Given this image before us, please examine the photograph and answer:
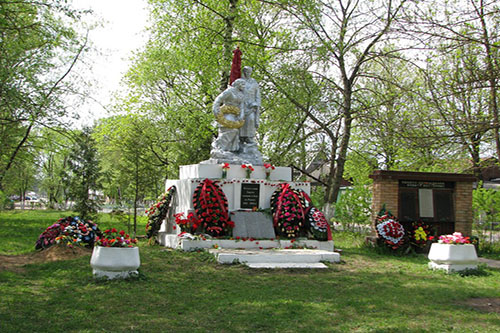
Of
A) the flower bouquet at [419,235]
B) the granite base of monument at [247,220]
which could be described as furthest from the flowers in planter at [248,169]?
the flower bouquet at [419,235]

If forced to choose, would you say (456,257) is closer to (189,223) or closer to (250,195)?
(250,195)

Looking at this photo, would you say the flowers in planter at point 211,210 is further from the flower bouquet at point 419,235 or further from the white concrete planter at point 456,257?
the white concrete planter at point 456,257

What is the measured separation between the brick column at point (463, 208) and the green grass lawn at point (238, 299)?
A: 3.10 m

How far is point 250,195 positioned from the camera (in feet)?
40.5

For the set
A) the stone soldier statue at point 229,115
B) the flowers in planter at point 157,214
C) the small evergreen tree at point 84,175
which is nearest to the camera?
the flowers in planter at point 157,214

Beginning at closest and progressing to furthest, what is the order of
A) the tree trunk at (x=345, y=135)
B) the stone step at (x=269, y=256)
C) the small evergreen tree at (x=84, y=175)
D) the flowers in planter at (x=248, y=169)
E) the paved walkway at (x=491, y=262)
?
the stone step at (x=269, y=256) → the paved walkway at (x=491, y=262) → the flowers in planter at (x=248, y=169) → the small evergreen tree at (x=84, y=175) → the tree trunk at (x=345, y=135)

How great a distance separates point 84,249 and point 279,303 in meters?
5.16

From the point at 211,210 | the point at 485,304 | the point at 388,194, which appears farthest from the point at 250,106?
the point at 485,304

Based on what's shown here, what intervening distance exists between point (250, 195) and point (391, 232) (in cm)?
364

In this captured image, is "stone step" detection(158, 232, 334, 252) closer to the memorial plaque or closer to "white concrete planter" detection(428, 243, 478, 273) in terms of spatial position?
the memorial plaque

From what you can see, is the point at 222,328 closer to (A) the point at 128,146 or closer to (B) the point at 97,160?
(B) the point at 97,160

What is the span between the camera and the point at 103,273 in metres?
7.30

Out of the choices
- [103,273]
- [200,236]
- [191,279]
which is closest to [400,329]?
[191,279]

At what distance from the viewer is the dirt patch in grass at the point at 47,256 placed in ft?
29.4
